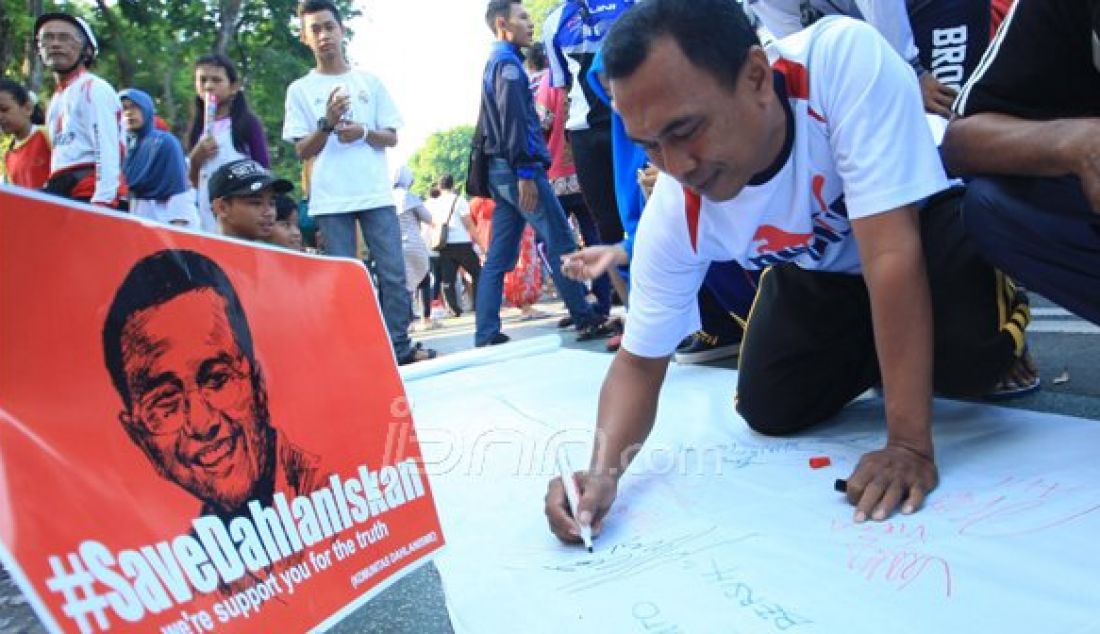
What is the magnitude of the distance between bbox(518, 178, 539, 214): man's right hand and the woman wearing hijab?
1.63 meters

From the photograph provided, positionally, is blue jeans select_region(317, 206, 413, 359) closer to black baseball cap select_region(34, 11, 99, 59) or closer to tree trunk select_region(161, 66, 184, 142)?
black baseball cap select_region(34, 11, 99, 59)

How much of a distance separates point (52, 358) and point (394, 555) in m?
0.59

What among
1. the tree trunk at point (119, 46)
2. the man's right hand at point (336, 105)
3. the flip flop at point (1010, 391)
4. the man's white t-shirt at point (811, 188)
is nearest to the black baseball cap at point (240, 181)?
the man's right hand at point (336, 105)

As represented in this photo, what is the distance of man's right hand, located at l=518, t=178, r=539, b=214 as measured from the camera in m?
3.98

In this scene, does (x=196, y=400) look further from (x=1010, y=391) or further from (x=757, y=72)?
(x=1010, y=391)

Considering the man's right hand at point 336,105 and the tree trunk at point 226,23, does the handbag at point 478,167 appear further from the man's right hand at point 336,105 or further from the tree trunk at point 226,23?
the tree trunk at point 226,23

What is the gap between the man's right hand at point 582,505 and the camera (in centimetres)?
137

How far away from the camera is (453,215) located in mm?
7648

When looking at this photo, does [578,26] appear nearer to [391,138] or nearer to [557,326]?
[391,138]

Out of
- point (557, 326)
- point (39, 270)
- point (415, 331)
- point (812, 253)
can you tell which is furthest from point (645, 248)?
point (415, 331)

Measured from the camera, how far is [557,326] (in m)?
5.23

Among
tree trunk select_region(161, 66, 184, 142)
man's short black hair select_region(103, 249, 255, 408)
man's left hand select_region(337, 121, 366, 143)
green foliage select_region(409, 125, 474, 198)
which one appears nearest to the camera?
man's short black hair select_region(103, 249, 255, 408)

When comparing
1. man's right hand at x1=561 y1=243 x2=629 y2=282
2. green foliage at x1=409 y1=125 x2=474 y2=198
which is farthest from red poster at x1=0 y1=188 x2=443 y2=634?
green foliage at x1=409 y1=125 x2=474 y2=198

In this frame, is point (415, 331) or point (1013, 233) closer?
point (1013, 233)
